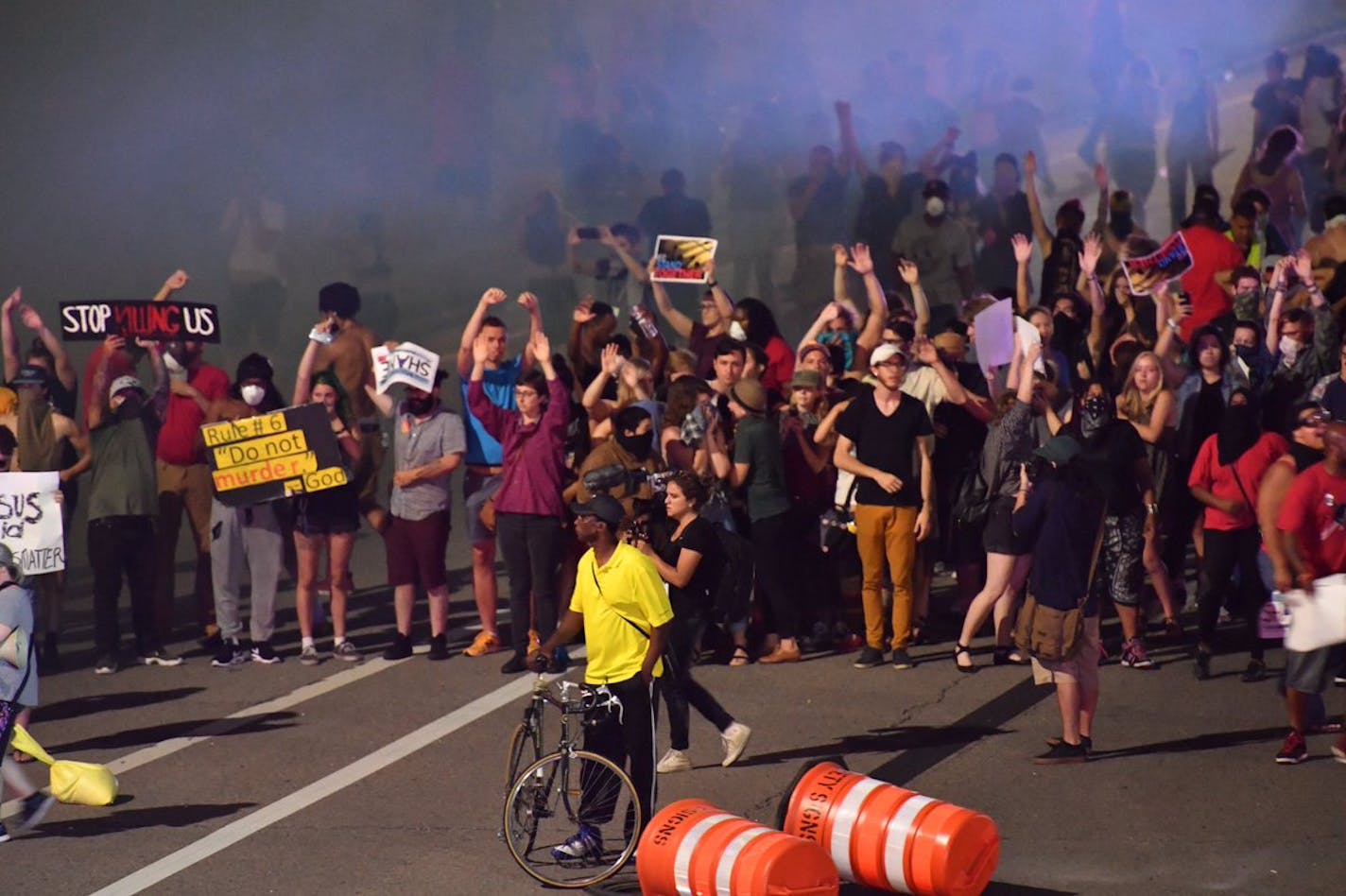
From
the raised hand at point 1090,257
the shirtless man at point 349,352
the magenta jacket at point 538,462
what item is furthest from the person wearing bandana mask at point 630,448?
the raised hand at point 1090,257

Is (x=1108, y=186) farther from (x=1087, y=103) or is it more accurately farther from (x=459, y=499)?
(x=459, y=499)

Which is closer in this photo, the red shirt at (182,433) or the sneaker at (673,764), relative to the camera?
the sneaker at (673,764)

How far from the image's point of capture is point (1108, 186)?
20328mm

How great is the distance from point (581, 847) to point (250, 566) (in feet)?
17.8

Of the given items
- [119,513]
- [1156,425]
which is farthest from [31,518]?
[1156,425]

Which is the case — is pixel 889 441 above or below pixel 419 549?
above

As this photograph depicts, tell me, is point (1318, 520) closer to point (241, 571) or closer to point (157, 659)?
point (241, 571)

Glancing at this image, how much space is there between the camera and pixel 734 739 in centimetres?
1027

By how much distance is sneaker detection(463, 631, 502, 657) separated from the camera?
1333cm

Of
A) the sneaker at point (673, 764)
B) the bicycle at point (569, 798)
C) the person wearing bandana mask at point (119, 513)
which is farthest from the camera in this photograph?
the person wearing bandana mask at point (119, 513)

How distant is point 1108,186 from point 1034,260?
4.30 ft

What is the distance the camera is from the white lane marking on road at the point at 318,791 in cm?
899

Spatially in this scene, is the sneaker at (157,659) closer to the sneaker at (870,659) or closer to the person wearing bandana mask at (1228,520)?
the sneaker at (870,659)

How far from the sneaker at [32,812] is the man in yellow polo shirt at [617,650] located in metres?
2.80
